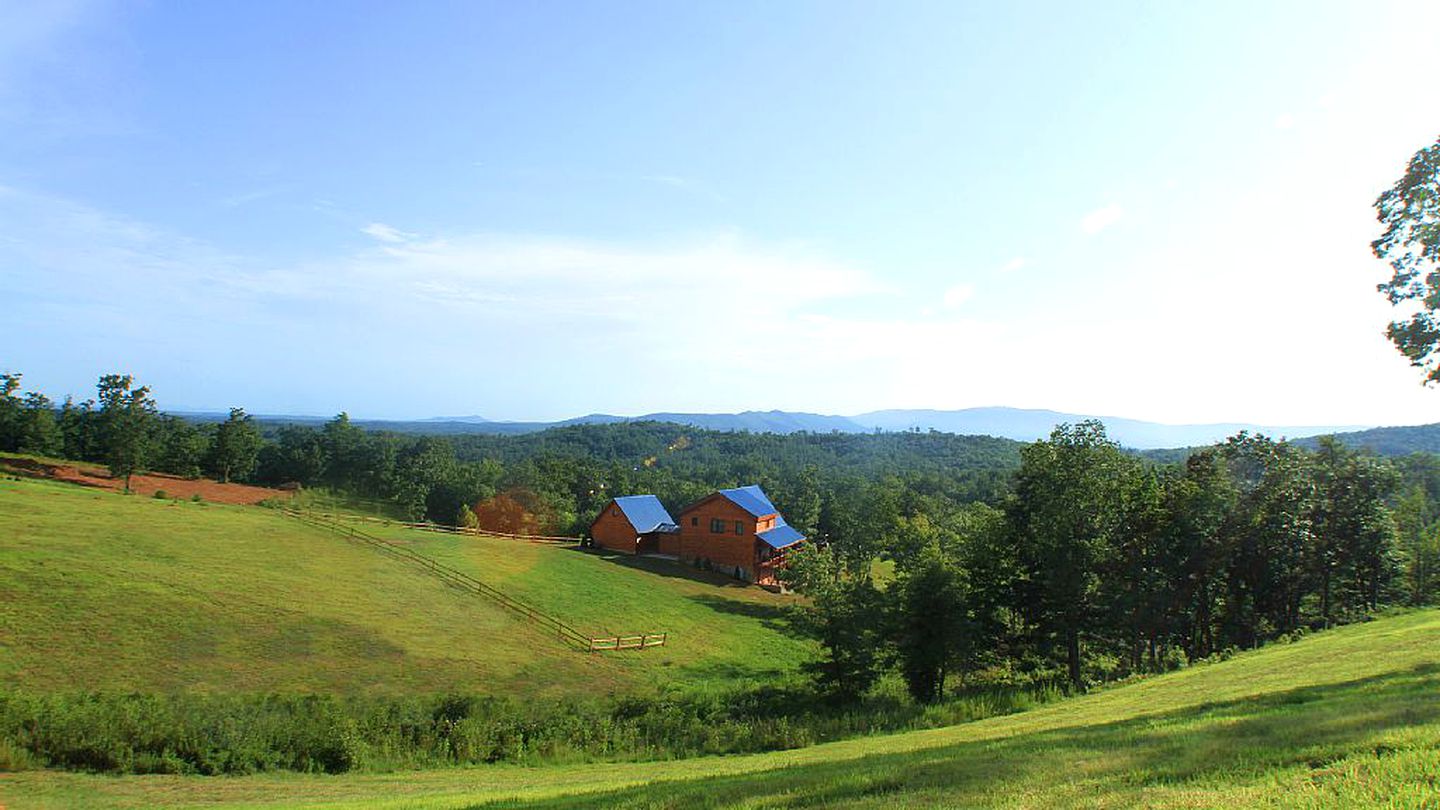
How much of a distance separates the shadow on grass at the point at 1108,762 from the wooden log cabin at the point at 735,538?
48.7m

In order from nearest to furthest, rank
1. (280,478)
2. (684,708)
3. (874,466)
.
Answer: (684,708), (280,478), (874,466)

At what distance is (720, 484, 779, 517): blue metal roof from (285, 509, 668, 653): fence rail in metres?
23.9

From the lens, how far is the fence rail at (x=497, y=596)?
36.2m

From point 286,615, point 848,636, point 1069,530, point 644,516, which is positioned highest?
point 1069,530

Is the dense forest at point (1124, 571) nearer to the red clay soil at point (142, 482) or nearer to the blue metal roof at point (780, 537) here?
the blue metal roof at point (780, 537)

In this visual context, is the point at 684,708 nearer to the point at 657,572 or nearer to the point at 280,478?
the point at 657,572

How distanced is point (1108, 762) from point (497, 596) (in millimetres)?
38932

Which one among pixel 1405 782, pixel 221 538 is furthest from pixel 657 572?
pixel 1405 782

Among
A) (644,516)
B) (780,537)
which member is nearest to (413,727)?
(780,537)

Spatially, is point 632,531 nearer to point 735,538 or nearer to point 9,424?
point 735,538

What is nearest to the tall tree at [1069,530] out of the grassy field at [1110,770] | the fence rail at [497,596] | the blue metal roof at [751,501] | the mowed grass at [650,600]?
the grassy field at [1110,770]

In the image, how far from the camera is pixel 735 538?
61.3 metres

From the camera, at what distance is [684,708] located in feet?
83.7

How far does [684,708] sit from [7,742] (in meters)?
19.1
